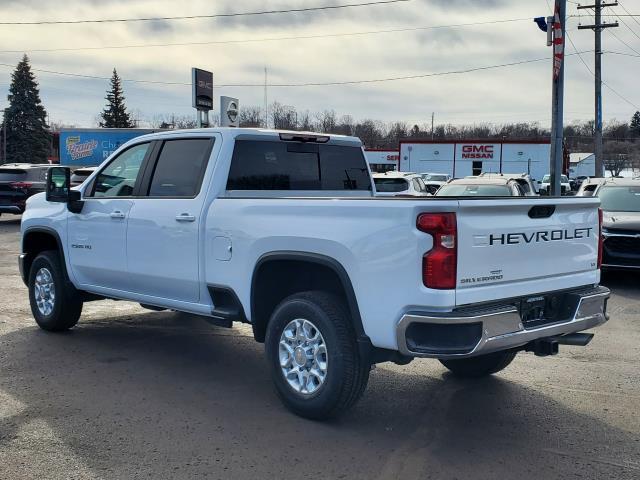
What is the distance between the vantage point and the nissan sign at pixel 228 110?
17891mm

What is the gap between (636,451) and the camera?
424cm

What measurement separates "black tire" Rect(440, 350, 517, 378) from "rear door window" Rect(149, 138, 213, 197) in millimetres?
2647

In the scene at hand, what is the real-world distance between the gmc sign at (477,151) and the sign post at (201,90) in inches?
1653

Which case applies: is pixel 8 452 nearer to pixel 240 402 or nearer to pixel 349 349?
pixel 240 402

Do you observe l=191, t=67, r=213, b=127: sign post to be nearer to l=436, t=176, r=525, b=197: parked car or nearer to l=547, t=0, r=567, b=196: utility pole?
l=436, t=176, r=525, b=197: parked car

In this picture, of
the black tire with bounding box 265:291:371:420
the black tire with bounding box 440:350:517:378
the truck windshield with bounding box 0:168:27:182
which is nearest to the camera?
the black tire with bounding box 265:291:371:420

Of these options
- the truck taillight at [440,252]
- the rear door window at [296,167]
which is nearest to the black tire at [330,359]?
the truck taillight at [440,252]

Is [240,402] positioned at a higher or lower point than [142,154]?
lower

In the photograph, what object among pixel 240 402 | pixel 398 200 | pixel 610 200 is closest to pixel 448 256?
pixel 398 200

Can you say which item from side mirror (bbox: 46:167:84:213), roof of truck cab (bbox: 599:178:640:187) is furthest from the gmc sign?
side mirror (bbox: 46:167:84:213)

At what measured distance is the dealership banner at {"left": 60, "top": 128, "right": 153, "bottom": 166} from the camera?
1369 inches

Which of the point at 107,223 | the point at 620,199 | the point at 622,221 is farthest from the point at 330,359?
the point at 620,199

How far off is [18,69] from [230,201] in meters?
73.2

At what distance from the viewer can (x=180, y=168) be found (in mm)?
5883
